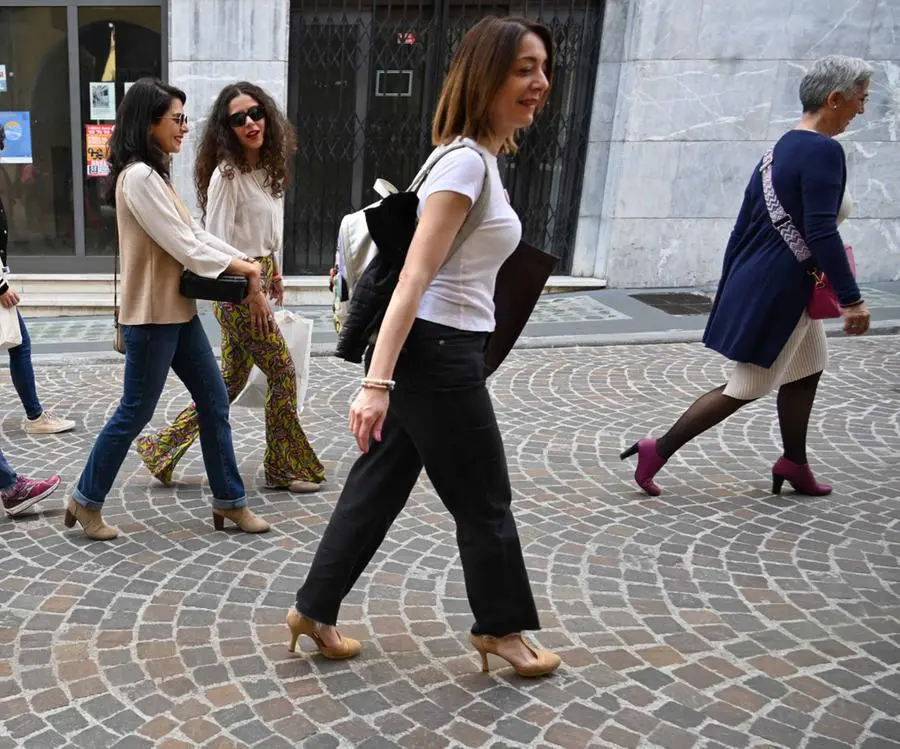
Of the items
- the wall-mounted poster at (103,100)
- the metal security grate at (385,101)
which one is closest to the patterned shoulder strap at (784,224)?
the metal security grate at (385,101)

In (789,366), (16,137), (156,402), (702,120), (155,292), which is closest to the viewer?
(155,292)

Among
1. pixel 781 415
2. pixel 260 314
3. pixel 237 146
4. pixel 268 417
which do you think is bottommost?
pixel 268 417

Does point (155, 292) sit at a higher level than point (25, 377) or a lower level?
higher

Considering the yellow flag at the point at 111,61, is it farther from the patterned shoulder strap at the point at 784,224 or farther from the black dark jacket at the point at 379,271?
the black dark jacket at the point at 379,271

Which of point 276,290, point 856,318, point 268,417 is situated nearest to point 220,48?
point 276,290

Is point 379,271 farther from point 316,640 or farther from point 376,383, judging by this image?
point 316,640

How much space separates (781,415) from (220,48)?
6.64m

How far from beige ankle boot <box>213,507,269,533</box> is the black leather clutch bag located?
94cm

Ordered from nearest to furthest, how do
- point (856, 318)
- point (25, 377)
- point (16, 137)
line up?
point (856, 318) < point (25, 377) < point (16, 137)

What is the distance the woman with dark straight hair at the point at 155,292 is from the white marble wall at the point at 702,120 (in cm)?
685

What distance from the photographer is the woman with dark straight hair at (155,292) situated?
3465 millimetres

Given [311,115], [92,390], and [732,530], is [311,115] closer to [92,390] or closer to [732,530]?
[92,390]

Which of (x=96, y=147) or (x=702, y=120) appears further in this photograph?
(x=702, y=120)

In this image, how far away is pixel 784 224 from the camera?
4.07 meters
